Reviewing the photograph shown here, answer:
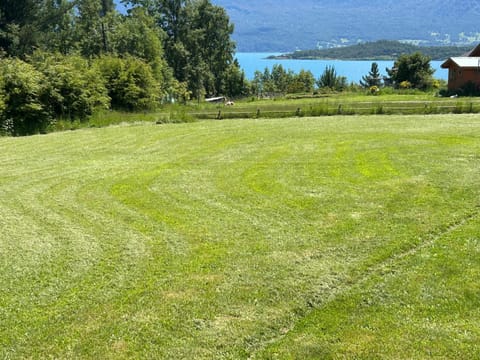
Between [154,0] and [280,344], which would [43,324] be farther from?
[154,0]

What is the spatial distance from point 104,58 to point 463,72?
30726 mm

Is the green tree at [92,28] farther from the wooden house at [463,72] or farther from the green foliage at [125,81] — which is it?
the wooden house at [463,72]

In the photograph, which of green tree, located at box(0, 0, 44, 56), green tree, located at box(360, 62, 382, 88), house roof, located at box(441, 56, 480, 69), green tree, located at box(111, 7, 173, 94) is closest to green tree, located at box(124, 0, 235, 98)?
green tree, located at box(111, 7, 173, 94)

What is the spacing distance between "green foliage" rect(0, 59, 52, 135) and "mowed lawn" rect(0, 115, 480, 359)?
Answer: 9070 millimetres

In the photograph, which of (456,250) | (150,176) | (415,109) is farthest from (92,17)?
(456,250)

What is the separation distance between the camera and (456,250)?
6.03 metres

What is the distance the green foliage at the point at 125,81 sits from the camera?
2720cm

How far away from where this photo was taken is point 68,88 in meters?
22.2

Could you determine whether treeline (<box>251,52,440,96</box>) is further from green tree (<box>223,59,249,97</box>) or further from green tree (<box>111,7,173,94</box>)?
green tree (<box>111,7,173,94</box>)

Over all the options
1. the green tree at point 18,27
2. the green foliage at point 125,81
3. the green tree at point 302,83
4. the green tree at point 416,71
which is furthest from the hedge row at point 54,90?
the green tree at point 302,83

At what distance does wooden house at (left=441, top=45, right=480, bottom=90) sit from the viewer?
129 feet

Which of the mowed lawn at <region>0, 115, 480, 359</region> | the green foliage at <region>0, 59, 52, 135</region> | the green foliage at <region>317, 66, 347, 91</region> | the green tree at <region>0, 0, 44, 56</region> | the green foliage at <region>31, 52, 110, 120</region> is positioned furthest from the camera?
the green foliage at <region>317, 66, 347, 91</region>

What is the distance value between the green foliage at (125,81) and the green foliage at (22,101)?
6125 millimetres

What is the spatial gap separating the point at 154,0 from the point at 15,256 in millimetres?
48155
